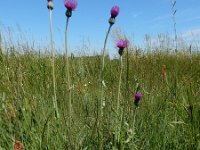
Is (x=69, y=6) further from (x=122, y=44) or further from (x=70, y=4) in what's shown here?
(x=122, y=44)

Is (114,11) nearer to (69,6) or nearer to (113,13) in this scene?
(113,13)

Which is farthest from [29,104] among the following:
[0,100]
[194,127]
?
[194,127]

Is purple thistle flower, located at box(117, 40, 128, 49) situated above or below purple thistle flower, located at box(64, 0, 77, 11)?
below

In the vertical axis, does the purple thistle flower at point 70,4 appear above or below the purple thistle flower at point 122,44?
above

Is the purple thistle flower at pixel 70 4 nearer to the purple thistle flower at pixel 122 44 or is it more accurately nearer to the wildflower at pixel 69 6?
the wildflower at pixel 69 6

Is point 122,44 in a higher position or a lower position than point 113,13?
lower

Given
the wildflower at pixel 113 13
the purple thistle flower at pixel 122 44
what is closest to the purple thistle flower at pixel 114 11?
the wildflower at pixel 113 13

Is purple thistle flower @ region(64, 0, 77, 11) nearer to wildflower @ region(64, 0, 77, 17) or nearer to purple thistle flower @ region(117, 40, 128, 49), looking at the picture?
wildflower @ region(64, 0, 77, 17)

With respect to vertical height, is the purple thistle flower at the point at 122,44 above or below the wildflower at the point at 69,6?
below

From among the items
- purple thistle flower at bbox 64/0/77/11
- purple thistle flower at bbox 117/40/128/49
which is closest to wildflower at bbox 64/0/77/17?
purple thistle flower at bbox 64/0/77/11

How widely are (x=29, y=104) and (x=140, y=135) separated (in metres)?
0.54

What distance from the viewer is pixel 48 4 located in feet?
5.41

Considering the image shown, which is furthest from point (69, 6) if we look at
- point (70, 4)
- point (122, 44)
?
point (122, 44)

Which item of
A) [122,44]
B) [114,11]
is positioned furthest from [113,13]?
[122,44]
